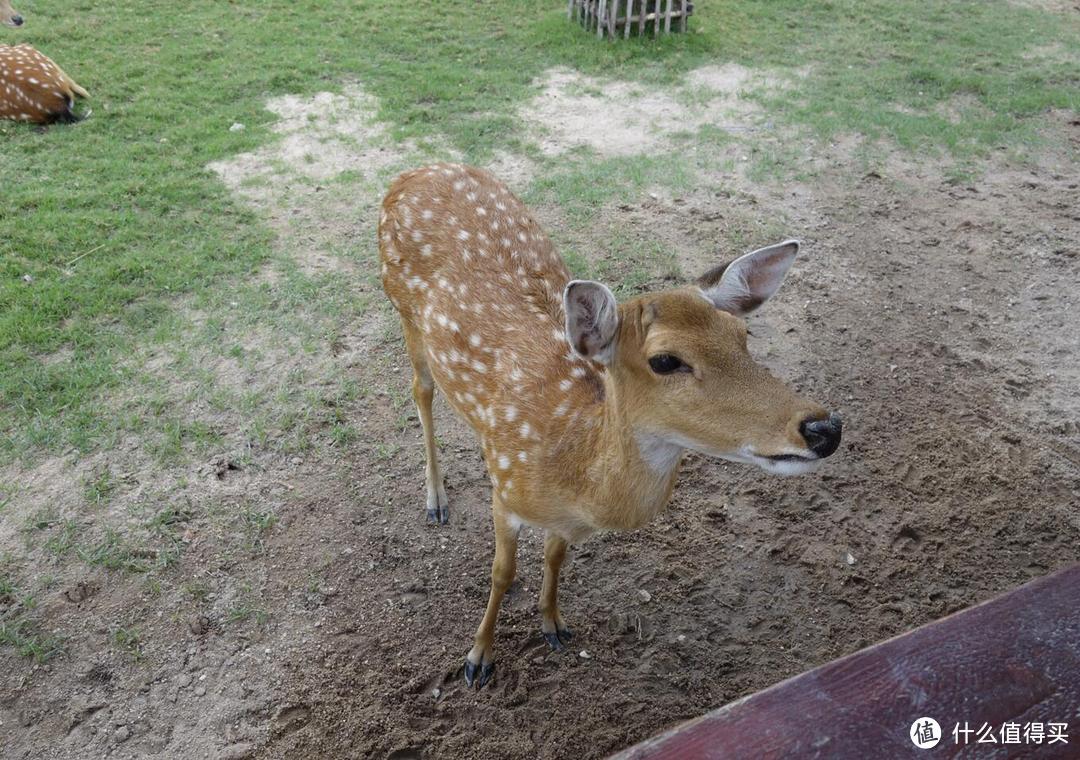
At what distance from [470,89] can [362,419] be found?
457 centimetres

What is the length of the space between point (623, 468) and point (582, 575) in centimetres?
128

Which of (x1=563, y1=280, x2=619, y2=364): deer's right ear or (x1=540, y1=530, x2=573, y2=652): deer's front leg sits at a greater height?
(x1=563, y1=280, x2=619, y2=364): deer's right ear

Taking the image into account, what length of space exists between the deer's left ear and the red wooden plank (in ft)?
3.70

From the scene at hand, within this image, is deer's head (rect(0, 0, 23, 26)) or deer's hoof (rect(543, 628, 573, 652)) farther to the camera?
deer's head (rect(0, 0, 23, 26))

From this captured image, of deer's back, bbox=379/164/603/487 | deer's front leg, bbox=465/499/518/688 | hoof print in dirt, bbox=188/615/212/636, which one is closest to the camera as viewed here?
deer's back, bbox=379/164/603/487

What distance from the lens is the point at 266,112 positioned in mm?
7273

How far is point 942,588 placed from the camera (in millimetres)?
3553

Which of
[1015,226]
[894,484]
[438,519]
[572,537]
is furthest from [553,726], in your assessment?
[1015,226]

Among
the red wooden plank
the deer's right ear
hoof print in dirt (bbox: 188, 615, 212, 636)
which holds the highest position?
the deer's right ear

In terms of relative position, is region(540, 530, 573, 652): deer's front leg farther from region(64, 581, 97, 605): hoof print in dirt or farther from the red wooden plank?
region(64, 581, 97, 605): hoof print in dirt

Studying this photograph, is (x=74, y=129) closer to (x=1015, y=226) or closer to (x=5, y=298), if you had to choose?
(x=5, y=298)

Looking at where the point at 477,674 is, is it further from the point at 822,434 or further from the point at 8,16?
the point at 8,16

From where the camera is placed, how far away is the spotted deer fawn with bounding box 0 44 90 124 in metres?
6.82

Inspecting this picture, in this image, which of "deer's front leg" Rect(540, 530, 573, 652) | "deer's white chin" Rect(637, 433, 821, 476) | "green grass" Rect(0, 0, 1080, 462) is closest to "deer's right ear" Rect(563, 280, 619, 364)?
"deer's white chin" Rect(637, 433, 821, 476)
